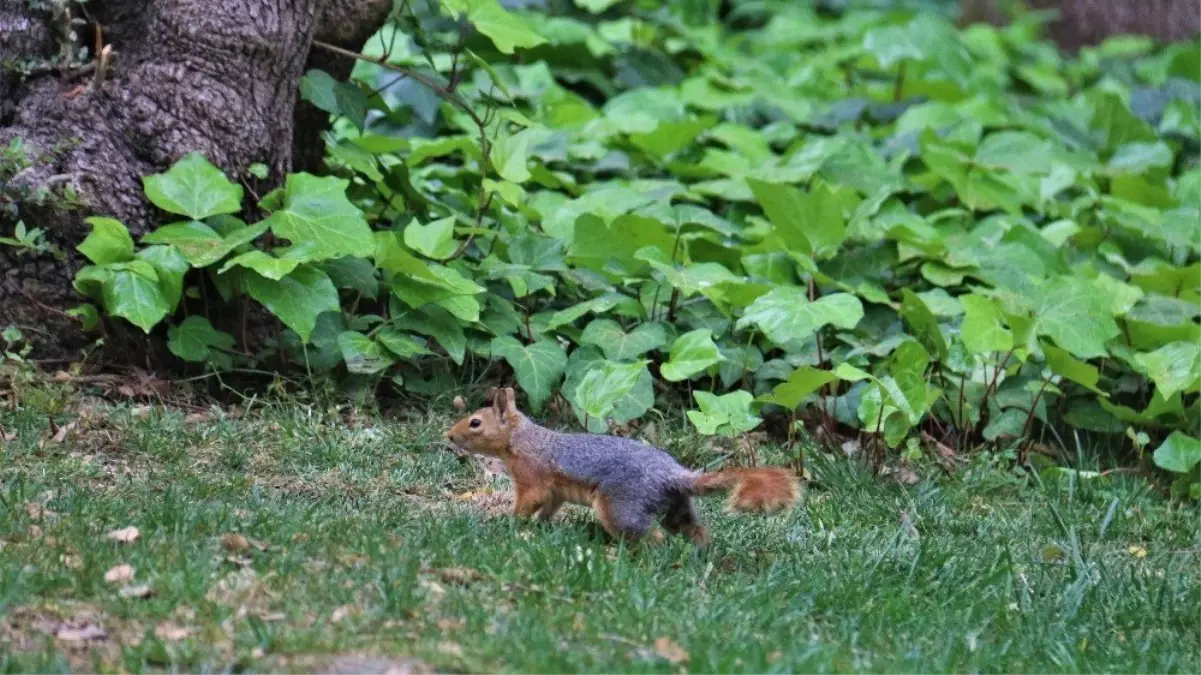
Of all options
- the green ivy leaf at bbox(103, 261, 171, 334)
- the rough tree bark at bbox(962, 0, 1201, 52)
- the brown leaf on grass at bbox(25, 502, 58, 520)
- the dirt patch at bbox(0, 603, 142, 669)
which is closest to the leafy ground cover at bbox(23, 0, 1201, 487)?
the green ivy leaf at bbox(103, 261, 171, 334)

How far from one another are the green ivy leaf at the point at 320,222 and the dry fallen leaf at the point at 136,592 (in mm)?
2026

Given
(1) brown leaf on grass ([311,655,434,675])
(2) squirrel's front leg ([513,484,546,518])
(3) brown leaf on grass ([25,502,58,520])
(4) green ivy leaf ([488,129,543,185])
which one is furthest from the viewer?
(4) green ivy leaf ([488,129,543,185])

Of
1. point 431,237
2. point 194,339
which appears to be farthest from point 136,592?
point 431,237

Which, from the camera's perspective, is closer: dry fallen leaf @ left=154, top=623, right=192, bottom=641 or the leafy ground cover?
dry fallen leaf @ left=154, top=623, right=192, bottom=641

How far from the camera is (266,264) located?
5293mm

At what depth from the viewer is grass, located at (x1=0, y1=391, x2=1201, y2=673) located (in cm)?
338

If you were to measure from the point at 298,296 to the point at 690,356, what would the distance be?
4.77 ft

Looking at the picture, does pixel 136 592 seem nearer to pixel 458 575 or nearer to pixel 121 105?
pixel 458 575

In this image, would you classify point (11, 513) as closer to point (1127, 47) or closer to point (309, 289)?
point (309, 289)

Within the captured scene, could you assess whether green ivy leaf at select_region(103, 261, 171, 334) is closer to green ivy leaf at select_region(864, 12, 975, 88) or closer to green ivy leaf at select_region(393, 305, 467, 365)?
green ivy leaf at select_region(393, 305, 467, 365)

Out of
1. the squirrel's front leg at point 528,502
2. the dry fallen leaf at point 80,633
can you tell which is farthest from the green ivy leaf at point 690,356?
the dry fallen leaf at point 80,633

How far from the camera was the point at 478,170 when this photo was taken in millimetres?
6645

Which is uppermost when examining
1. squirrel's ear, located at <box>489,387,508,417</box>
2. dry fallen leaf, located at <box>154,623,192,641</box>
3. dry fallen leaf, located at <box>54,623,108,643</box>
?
dry fallen leaf, located at <box>54,623,108,643</box>

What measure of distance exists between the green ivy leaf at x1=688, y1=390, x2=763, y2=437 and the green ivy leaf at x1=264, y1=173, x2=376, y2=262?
1.33m
